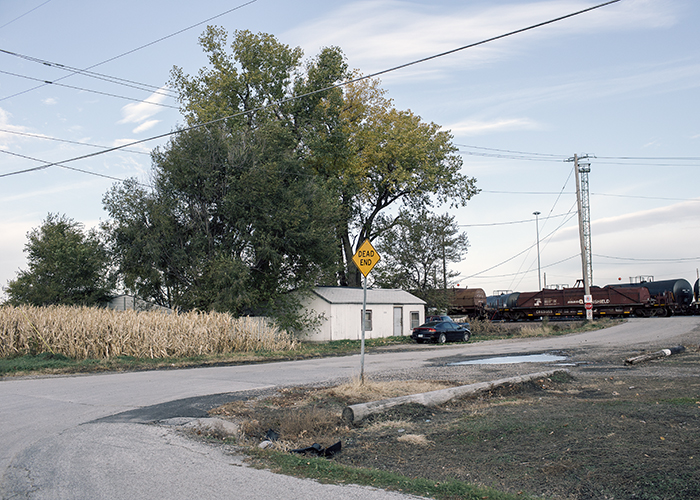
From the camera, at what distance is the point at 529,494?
5312mm

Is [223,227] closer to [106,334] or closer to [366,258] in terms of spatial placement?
[106,334]

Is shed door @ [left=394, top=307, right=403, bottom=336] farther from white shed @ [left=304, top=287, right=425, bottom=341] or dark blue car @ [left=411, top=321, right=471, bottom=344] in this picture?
dark blue car @ [left=411, top=321, right=471, bottom=344]

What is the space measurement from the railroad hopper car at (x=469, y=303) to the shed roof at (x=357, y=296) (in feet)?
51.1

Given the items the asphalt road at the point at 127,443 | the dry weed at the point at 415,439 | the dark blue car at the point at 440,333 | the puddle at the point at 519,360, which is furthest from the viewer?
the dark blue car at the point at 440,333

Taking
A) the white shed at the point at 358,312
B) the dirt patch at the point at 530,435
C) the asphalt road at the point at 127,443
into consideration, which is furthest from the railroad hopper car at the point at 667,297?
the dirt patch at the point at 530,435

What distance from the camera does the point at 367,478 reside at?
231 inches

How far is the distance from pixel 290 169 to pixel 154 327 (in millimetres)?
13533

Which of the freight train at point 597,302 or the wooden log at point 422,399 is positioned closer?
the wooden log at point 422,399

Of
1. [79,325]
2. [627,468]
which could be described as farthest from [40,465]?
[79,325]

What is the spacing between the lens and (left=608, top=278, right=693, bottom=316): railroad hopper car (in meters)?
50.6

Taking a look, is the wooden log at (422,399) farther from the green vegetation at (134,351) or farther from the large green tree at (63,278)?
the large green tree at (63,278)

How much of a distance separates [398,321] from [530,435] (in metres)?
32.3

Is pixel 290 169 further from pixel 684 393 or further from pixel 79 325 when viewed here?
pixel 684 393

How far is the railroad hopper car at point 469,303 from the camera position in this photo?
2203 inches
